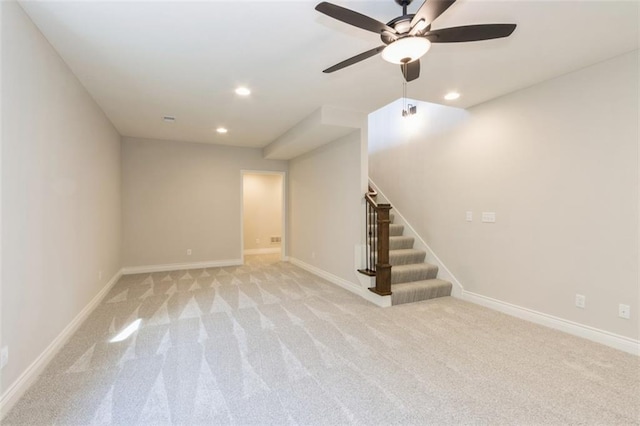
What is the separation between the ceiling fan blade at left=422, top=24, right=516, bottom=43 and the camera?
1599mm

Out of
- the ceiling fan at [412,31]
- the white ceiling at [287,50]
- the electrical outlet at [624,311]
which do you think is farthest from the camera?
the electrical outlet at [624,311]

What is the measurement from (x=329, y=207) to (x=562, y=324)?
3317 mm

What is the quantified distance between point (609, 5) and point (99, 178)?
17.4 feet

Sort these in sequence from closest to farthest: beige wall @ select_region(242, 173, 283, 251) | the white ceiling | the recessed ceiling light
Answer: the white ceiling → the recessed ceiling light → beige wall @ select_region(242, 173, 283, 251)

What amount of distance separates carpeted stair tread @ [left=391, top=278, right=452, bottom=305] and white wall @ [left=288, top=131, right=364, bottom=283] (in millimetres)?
722

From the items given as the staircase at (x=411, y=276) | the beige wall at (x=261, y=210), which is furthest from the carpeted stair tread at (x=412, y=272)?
the beige wall at (x=261, y=210)

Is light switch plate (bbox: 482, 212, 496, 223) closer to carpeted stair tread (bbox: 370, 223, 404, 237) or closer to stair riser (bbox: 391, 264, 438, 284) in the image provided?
stair riser (bbox: 391, 264, 438, 284)

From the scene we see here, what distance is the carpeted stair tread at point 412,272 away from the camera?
3945mm

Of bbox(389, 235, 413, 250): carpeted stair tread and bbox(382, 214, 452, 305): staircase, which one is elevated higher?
bbox(389, 235, 413, 250): carpeted stair tread

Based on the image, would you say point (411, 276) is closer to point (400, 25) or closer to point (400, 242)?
point (400, 242)

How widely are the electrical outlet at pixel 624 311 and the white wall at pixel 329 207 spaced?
2.67 meters

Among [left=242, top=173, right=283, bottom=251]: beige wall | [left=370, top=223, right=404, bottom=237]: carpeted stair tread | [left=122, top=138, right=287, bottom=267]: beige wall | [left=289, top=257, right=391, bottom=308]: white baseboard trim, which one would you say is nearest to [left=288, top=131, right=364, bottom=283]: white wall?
[left=289, top=257, right=391, bottom=308]: white baseboard trim

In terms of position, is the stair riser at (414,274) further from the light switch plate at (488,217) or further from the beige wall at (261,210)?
the beige wall at (261,210)

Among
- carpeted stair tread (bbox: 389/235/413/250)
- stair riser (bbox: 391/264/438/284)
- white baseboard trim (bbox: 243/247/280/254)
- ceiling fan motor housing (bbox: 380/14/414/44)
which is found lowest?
white baseboard trim (bbox: 243/247/280/254)
